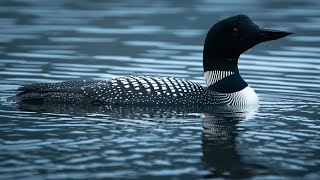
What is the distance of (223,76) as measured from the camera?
26.6 ft

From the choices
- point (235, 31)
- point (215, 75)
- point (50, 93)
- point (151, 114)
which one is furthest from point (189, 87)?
point (50, 93)

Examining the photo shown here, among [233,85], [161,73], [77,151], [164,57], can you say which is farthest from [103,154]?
[164,57]

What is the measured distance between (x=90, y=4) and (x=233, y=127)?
36.5 ft

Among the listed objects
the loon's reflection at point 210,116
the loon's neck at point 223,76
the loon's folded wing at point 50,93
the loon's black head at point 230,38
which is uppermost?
the loon's black head at point 230,38

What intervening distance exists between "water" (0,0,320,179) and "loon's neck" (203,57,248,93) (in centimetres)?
33

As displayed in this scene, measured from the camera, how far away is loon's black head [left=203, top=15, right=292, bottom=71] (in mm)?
7973

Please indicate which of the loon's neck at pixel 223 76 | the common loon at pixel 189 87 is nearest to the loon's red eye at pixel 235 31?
the common loon at pixel 189 87

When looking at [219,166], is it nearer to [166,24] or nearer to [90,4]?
[166,24]

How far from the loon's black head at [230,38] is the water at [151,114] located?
55cm

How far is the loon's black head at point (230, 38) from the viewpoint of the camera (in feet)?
26.2

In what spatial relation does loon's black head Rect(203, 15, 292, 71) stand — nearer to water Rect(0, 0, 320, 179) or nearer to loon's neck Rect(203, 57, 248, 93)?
loon's neck Rect(203, 57, 248, 93)

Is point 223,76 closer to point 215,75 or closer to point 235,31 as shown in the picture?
point 215,75

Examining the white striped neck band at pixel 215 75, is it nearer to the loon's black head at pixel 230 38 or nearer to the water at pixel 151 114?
the loon's black head at pixel 230 38

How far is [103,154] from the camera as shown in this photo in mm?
5801
